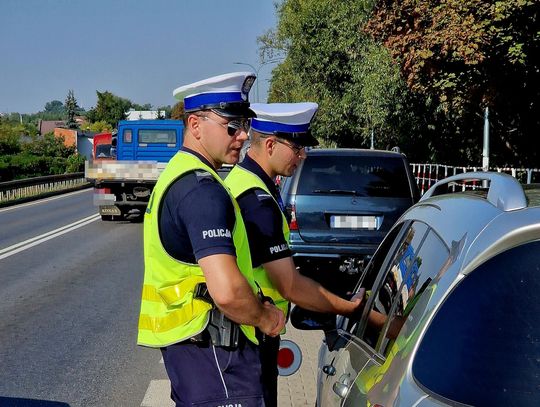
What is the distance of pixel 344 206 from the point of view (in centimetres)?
998

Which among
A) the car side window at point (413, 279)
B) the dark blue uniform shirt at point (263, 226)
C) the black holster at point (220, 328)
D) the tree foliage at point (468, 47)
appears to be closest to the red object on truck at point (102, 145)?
the tree foliage at point (468, 47)

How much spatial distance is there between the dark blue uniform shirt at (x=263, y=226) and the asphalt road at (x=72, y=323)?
2835 mm

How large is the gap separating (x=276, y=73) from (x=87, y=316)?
71.0 metres

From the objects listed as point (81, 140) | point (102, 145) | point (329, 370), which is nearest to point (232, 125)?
point (329, 370)

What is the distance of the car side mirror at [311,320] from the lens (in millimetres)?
3488

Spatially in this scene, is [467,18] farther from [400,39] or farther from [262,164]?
[262,164]

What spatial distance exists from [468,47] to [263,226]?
9725mm

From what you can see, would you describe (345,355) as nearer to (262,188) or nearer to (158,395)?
(262,188)

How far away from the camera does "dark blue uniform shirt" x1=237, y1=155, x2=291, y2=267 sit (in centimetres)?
335

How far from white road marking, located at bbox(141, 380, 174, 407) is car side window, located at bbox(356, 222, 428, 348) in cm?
298

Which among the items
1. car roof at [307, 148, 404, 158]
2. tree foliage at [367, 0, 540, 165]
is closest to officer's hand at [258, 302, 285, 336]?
car roof at [307, 148, 404, 158]

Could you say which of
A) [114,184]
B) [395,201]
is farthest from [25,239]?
[395,201]

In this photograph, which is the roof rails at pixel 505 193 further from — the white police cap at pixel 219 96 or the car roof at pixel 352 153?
the car roof at pixel 352 153

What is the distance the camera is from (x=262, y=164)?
12.8ft
